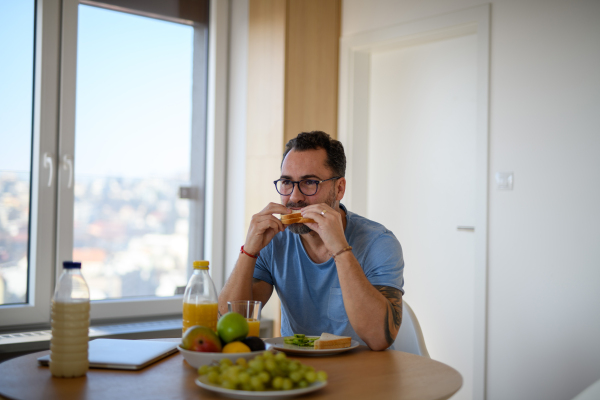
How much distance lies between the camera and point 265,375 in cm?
99

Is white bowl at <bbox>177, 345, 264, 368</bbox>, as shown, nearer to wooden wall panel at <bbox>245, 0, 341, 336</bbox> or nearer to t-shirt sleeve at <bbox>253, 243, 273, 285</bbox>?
t-shirt sleeve at <bbox>253, 243, 273, 285</bbox>

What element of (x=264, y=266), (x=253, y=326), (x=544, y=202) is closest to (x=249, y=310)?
(x=253, y=326)

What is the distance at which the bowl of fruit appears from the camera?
3.80 feet

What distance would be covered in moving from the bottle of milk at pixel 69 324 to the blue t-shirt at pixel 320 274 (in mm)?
847

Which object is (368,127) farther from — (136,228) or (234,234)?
(136,228)

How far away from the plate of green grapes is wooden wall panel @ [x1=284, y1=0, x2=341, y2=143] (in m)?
2.38

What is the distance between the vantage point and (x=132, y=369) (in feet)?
4.00

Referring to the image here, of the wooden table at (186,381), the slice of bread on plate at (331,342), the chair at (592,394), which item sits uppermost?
the slice of bread on plate at (331,342)

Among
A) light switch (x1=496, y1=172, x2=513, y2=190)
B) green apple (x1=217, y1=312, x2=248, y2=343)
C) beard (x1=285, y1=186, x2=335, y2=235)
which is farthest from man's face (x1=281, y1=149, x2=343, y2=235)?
light switch (x1=496, y1=172, x2=513, y2=190)

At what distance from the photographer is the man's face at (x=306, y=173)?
1963 mm

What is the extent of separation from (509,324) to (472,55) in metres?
1.55

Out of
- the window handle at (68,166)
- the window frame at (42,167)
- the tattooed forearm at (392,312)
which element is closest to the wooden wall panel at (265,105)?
the window handle at (68,166)

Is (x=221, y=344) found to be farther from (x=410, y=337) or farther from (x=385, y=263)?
(x=410, y=337)

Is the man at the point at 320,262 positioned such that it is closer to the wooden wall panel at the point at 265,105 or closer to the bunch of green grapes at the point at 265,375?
the bunch of green grapes at the point at 265,375
